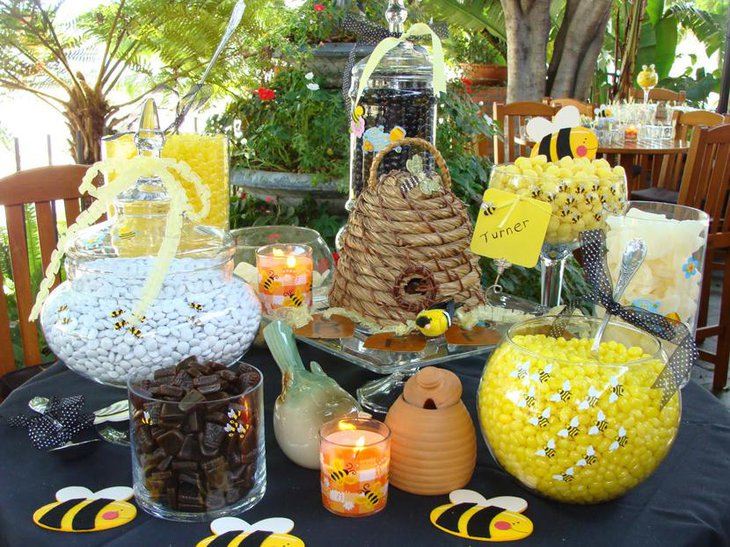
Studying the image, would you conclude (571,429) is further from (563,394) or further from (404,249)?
(404,249)

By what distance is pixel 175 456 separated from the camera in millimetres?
700

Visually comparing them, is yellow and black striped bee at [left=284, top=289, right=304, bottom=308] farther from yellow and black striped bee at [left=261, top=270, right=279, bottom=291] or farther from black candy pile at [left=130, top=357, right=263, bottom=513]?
black candy pile at [left=130, top=357, right=263, bottom=513]

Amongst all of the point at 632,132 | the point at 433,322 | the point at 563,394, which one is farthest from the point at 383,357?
the point at 632,132

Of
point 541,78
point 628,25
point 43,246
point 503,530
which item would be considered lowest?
point 503,530

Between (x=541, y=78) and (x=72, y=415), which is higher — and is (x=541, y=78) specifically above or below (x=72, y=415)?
above

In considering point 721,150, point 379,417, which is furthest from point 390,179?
point 721,150

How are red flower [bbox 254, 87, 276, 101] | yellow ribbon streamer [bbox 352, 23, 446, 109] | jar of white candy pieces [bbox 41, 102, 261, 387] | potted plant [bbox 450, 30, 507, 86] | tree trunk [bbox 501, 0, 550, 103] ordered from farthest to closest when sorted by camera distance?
potted plant [bbox 450, 30, 507, 86] → tree trunk [bbox 501, 0, 550, 103] → red flower [bbox 254, 87, 276, 101] → yellow ribbon streamer [bbox 352, 23, 446, 109] → jar of white candy pieces [bbox 41, 102, 261, 387]

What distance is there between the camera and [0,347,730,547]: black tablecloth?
710 millimetres

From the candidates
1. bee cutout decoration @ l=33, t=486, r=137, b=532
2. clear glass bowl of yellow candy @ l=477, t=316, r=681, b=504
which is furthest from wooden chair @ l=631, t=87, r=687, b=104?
bee cutout decoration @ l=33, t=486, r=137, b=532

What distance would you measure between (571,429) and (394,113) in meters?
0.79

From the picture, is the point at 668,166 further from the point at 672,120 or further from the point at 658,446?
the point at 658,446

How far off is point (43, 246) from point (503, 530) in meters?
1.23

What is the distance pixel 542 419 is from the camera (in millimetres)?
729

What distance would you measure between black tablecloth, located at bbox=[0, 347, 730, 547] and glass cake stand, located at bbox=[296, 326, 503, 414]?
0.45ft
